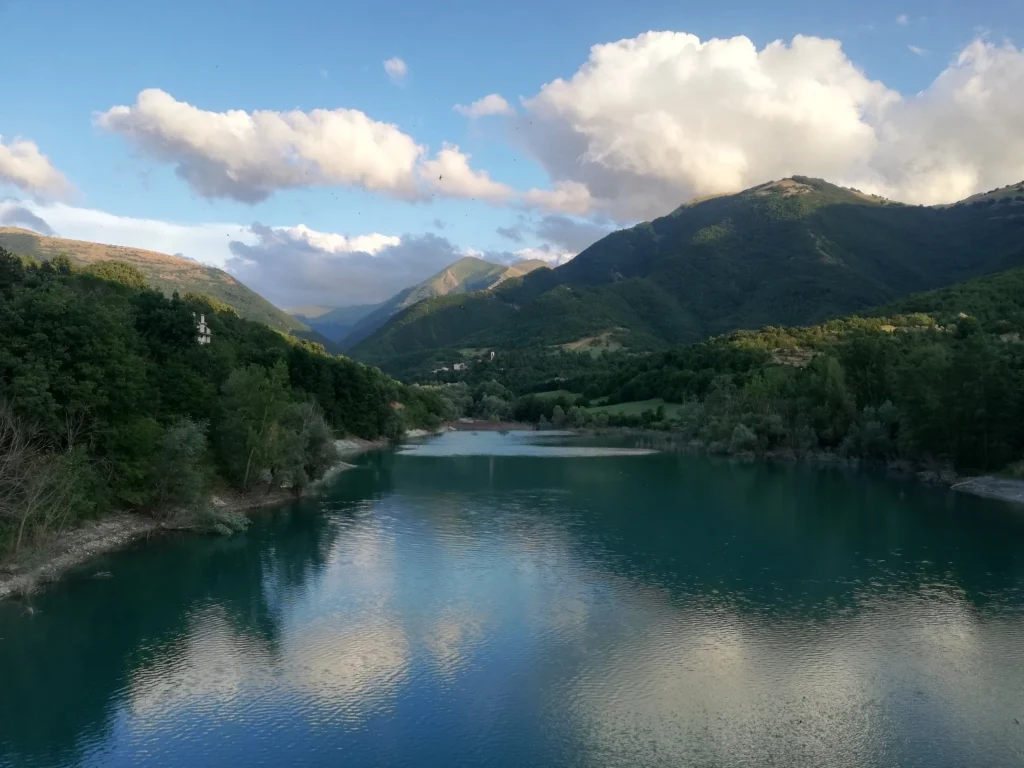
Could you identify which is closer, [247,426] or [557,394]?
[247,426]

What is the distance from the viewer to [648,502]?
48.2 meters

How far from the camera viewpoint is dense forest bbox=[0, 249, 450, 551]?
88.5ft

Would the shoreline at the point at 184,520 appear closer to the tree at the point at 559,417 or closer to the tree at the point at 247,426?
the tree at the point at 247,426

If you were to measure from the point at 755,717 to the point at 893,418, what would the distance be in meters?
56.4

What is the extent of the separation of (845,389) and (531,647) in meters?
60.9

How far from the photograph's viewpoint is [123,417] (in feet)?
110

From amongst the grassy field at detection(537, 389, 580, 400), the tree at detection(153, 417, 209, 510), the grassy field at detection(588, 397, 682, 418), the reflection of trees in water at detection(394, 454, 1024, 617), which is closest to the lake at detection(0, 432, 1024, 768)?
the reflection of trees in water at detection(394, 454, 1024, 617)

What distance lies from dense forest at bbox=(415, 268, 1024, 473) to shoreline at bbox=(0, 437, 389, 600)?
4792cm

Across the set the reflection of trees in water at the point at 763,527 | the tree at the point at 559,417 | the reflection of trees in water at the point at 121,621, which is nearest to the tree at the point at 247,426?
the reflection of trees in water at the point at 121,621

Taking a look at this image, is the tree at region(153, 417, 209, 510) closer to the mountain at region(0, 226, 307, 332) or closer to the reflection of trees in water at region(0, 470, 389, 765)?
the reflection of trees in water at region(0, 470, 389, 765)

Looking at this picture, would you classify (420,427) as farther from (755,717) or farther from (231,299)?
(755,717)

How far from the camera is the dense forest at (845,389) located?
5419 centimetres

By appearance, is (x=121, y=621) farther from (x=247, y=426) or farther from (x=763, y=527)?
(x=763, y=527)

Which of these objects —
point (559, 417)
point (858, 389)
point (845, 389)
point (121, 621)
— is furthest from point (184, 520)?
point (559, 417)
